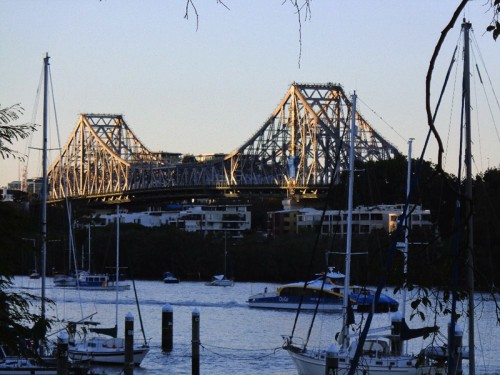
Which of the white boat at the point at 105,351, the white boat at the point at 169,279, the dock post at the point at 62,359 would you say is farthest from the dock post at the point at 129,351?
the white boat at the point at 169,279

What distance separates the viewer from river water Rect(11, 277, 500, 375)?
31031 millimetres

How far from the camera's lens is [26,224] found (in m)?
10.8

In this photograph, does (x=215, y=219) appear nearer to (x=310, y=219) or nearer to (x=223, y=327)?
(x=310, y=219)

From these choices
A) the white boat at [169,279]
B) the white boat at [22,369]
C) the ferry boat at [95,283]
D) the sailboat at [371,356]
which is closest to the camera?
the white boat at [22,369]

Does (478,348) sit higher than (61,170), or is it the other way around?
(61,170)

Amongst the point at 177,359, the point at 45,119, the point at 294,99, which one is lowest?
the point at 177,359

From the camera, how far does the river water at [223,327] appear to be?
31.0 meters

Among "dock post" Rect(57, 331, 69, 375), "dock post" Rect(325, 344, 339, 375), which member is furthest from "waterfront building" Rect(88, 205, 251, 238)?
"dock post" Rect(325, 344, 339, 375)

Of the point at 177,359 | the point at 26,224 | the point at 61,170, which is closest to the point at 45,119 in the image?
the point at 177,359

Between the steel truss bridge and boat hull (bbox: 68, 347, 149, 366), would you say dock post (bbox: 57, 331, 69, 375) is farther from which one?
the steel truss bridge

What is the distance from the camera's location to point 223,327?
43.6m

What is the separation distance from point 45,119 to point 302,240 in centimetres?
5291

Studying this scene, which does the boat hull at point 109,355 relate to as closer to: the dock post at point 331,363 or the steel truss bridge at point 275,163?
the dock post at point 331,363

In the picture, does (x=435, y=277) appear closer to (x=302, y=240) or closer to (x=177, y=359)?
(x=177, y=359)
